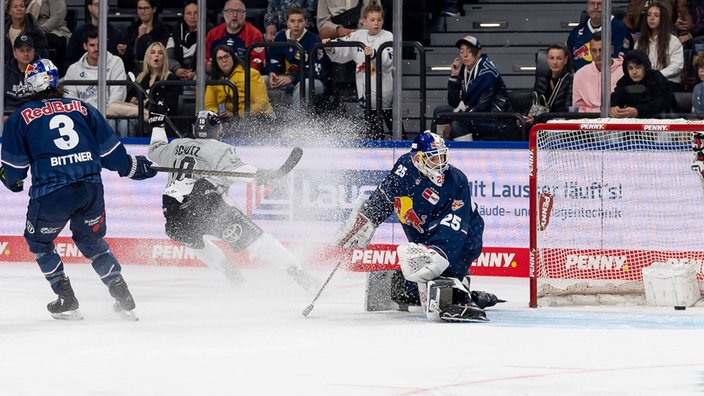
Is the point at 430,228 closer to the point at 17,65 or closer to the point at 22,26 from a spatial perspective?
the point at 17,65

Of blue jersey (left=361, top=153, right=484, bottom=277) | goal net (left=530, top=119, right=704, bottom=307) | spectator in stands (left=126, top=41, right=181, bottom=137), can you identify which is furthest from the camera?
spectator in stands (left=126, top=41, right=181, bottom=137)

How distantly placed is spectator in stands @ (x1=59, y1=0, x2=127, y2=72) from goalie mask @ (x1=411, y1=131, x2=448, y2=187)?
170 inches

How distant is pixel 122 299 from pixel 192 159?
134 cm

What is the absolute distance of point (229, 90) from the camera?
9.90m

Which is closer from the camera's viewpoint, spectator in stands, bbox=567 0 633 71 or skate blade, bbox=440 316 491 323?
skate blade, bbox=440 316 491 323

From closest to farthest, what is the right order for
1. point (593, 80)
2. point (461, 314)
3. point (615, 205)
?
point (461, 314), point (615, 205), point (593, 80)

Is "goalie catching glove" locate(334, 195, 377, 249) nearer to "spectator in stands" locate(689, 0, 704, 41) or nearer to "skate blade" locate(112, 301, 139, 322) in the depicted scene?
"skate blade" locate(112, 301, 139, 322)

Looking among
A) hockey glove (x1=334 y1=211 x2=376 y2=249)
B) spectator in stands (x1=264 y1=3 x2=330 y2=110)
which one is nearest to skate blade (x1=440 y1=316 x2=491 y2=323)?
hockey glove (x1=334 y1=211 x2=376 y2=249)

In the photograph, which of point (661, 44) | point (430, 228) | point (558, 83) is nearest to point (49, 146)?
point (430, 228)

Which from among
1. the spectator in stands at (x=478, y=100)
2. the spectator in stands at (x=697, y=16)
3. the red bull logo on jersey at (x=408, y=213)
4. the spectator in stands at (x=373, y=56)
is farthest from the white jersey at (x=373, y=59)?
the red bull logo on jersey at (x=408, y=213)

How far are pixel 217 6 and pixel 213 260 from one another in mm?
3726

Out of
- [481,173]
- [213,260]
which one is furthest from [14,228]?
[481,173]

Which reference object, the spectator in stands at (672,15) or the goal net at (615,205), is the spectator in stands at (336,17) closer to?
Answer: the spectator in stands at (672,15)

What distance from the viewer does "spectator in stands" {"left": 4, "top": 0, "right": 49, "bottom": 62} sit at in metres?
10.5
